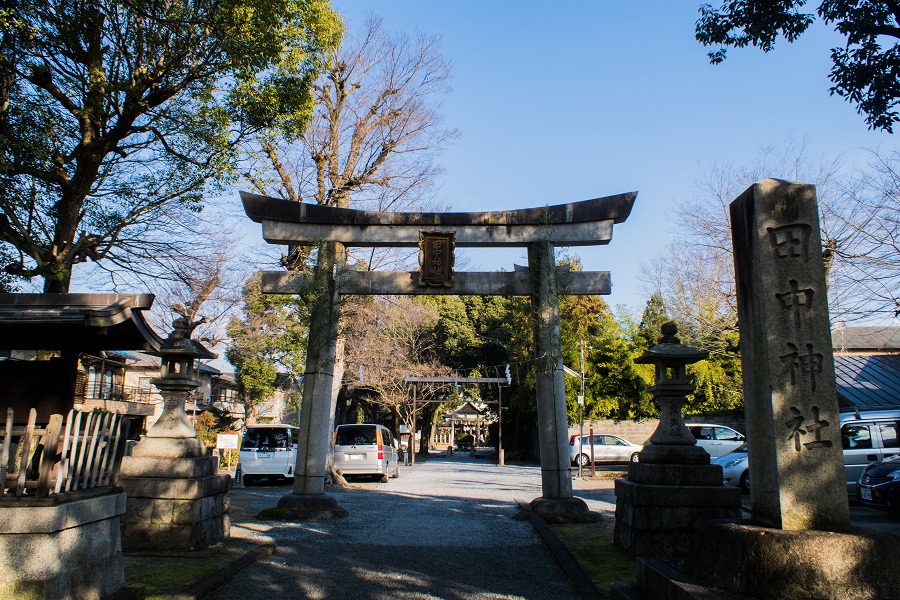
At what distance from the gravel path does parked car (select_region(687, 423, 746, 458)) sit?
7258 millimetres

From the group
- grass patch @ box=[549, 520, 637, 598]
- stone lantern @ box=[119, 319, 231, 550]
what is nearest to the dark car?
grass patch @ box=[549, 520, 637, 598]

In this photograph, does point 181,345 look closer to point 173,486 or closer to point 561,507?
point 173,486

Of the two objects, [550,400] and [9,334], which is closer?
[9,334]

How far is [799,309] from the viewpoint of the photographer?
167 inches

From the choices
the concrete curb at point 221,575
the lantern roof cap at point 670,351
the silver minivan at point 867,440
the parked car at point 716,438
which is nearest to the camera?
the concrete curb at point 221,575

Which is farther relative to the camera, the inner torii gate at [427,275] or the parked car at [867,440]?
the parked car at [867,440]

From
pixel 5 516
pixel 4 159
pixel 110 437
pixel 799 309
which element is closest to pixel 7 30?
pixel 4 159

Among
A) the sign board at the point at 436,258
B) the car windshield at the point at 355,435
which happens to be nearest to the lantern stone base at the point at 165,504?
the sign board at the point at 436,258

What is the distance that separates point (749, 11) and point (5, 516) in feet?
39.6

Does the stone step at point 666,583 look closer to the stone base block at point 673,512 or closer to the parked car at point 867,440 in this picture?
the stone base block at point 673,512

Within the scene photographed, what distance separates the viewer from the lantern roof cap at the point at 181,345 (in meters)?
8.30

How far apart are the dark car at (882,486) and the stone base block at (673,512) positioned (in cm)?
541

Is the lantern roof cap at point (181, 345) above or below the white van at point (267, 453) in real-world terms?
above

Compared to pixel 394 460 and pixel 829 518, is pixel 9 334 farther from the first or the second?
pixel 394 460
